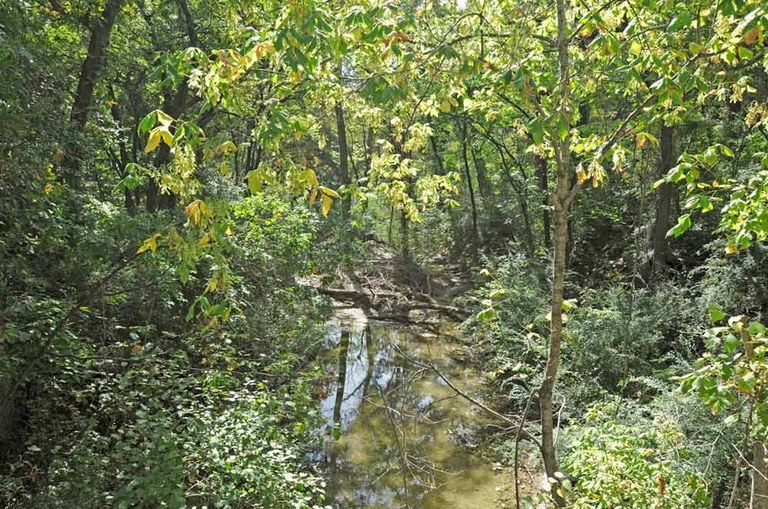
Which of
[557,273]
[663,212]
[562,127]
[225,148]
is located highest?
[663,212]

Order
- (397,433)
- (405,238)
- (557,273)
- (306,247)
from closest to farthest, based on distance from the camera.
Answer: (557,273) < (397,433) < (306,247) < (405,238)

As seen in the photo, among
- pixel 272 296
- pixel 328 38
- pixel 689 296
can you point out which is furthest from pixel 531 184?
pixel 328 38

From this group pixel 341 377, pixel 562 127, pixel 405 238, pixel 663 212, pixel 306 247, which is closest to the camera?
pixel 562 127

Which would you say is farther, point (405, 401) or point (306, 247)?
point (405, 401)

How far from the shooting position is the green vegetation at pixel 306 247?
8.97ft

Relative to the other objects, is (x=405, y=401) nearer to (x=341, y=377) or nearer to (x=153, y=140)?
(x=341, y=377)

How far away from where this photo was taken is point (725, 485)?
5094 mm

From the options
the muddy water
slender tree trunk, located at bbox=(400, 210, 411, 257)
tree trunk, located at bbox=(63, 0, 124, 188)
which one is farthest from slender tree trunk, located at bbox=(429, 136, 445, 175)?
tree trunk, located at bbox=(63, 0, 124, 188)

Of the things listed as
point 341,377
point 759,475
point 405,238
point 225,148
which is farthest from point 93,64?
point 405,238

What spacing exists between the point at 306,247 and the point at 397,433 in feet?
10.8

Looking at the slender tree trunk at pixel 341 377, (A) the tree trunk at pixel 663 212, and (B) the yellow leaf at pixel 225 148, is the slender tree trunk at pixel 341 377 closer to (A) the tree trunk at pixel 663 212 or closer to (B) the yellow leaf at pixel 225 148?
(B) the yellow leaf at pixel 225 148

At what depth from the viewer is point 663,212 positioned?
405 inches

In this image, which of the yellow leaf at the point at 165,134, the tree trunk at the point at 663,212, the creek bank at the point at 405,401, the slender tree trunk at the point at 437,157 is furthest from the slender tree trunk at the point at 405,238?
the yellow leaf at the point at 165,134

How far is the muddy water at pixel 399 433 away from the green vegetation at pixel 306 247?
1.66 ft
